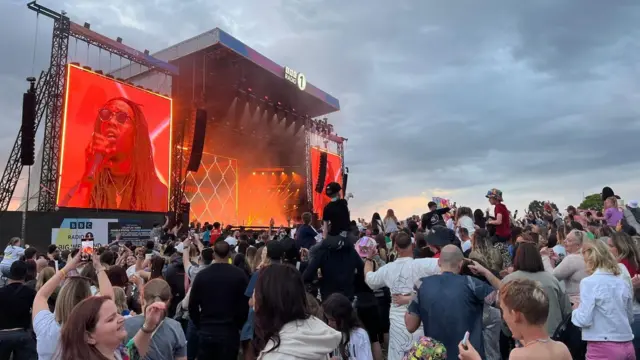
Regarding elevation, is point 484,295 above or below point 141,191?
below

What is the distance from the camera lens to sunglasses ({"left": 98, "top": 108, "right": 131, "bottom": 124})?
15.2 meters

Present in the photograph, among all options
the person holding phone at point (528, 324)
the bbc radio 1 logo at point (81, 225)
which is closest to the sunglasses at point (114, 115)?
the bbc radio 1 logo at point (81, 225)

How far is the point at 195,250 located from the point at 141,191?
37.7ft

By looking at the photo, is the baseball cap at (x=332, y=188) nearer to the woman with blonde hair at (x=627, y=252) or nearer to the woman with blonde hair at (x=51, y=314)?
the woman with blonde hair at (x=627, y=252)

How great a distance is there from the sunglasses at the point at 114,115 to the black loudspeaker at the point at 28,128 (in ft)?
7.90

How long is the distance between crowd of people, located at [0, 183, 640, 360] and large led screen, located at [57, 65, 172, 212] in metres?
9.91

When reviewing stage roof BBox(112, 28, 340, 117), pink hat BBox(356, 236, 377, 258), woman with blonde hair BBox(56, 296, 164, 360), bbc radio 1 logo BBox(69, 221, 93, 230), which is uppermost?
stage roof BBox(112, 28, 340, 117)

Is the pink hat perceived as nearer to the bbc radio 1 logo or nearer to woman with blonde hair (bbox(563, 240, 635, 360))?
woman with blonde hair (bbox(563, 240, 635, 360))

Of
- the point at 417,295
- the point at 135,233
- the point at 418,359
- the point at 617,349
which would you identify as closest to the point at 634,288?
the point at 617,349

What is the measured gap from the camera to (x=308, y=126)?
27125 millimetres

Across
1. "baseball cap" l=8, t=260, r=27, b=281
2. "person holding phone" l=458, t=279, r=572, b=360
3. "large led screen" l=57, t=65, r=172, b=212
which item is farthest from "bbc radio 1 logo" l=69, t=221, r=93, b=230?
"person holding phone" l=458, t=279, r=572, b=360

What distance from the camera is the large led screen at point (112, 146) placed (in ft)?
46.4

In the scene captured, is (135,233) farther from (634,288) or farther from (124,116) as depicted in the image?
(634,288)

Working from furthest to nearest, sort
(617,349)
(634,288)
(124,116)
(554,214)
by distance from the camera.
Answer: (124,116)
(554,214)
(634,288)
(617,349)
